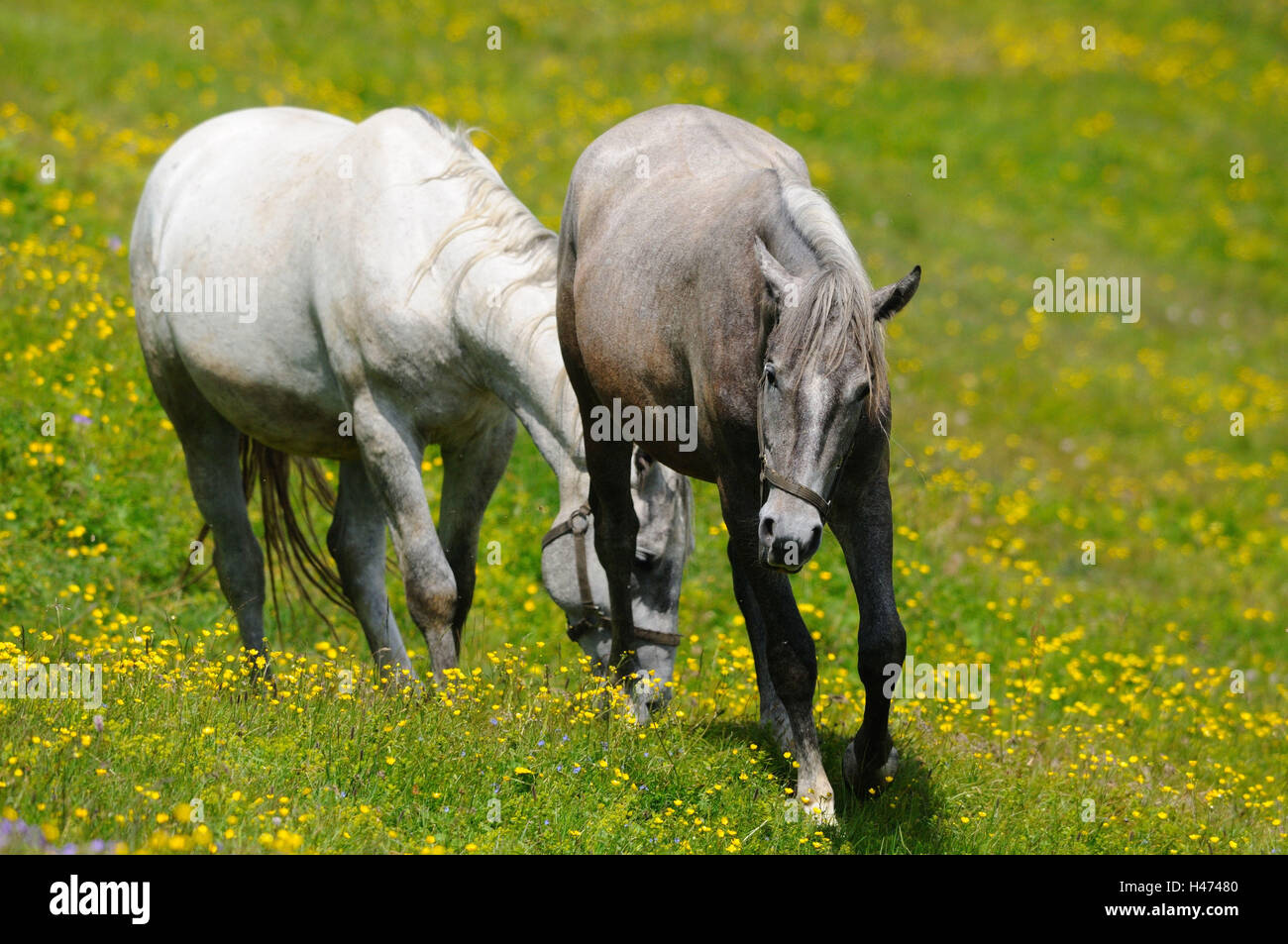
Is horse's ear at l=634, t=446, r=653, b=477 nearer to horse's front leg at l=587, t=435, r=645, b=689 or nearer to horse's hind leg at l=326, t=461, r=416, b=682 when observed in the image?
horse's front leg at l=587, t=435, r=645, b=689

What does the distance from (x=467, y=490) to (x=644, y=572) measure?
124 centimetres

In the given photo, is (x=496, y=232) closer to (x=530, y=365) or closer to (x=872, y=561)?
(x=530, y=365)

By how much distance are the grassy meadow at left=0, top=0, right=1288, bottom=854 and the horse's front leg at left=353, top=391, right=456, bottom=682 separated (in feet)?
1.38

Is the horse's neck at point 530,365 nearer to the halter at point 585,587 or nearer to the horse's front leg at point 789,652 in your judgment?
the halter at point 585,587

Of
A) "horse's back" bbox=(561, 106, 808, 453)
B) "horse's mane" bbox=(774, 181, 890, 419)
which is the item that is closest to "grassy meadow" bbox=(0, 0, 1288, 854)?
"horse's back" bbox=(561, 106, 808, 453)

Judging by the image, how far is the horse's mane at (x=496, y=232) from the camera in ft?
21.1

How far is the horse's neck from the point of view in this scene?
6.16m

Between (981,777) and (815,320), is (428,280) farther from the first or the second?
(981,777)

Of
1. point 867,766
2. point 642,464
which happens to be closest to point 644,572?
point 642,464

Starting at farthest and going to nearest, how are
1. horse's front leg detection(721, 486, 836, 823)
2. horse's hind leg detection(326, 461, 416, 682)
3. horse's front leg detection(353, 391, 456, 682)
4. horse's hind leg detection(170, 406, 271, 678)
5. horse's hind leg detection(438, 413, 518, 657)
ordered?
horse's hind leg detection(170, 406, 271, 678) → horse's hind leg detection(326, 461, 416, 682) → horse's hind leg detection(438, 413, 518, 657) → horse's front leg detection(353, 391, 456, 682) → horse's front leg detection(721, 486, 836, 823)

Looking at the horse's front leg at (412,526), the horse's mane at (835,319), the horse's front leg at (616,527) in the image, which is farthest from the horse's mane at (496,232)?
the horse's mane at (835,319)

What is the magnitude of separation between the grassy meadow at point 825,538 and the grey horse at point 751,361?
0.63 m

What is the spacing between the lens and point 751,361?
4816 mm

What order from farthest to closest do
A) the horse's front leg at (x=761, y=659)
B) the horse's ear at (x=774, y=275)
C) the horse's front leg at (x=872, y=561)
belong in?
the horse's front leg at (x=761, y=659), the horse's front leg at (x=872, y=561), the horse's ear at (x=774, y=275)
